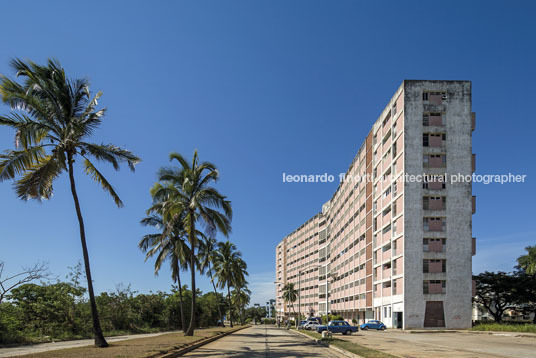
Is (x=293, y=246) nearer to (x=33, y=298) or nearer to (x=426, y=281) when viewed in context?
(x=426, y=281)

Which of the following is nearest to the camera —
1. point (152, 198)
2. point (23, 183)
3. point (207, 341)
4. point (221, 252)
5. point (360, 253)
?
point (23, 183)

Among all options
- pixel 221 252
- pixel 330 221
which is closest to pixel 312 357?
pixel 221 252

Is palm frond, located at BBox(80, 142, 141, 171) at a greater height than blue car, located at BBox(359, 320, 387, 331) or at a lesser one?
greater

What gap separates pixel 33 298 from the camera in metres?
33.5

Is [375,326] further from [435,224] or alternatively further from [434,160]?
[434,160]

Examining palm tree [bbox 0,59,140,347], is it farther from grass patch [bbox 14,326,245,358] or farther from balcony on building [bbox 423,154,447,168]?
balcony on building [bbox 423,154,447,168]

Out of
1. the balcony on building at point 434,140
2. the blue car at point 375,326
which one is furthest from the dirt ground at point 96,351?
the balcony on building at point 434,140

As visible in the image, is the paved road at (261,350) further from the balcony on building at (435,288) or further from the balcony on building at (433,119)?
the balcony on building at (433,119)

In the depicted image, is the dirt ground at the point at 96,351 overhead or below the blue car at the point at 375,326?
overhead

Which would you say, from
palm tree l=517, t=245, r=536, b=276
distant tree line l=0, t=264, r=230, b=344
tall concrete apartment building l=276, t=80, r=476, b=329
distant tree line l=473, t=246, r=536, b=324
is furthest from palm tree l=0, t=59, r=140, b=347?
distant tree line l=473, t=246, r=536, b=324

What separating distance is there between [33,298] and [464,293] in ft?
163

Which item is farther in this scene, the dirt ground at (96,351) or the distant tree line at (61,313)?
the distant tree line at (61,313)

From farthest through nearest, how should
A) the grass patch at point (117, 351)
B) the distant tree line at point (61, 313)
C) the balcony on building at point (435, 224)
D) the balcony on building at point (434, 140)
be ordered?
the balcony on building at point (434, 140), the balcony on building at point (435, 224), the distant tree line at point (61, 313), the grass patch at point (117, 351)

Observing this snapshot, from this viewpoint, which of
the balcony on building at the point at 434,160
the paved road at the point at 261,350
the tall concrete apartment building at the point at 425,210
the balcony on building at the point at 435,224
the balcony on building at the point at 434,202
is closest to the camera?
the paved road at the point at 261,350
